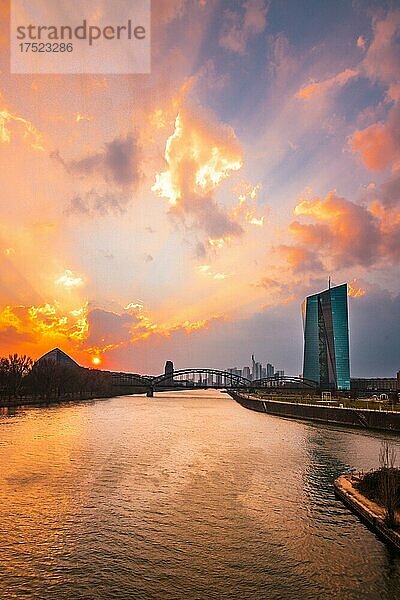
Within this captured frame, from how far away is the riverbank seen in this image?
1905cm

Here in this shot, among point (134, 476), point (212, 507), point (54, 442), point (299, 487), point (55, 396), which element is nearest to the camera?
point (212, 507)

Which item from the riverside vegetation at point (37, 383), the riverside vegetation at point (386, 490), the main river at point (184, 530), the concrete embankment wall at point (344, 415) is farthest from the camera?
the riverside vegetation at point (37, 383)

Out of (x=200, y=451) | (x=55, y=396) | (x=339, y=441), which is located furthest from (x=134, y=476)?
(x=55, y=396)

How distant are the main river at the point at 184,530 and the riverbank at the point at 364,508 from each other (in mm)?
436

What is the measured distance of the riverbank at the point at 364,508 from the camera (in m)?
19.0

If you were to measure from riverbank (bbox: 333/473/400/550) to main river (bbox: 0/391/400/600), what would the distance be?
44 centimetres

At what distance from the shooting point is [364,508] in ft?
73.5

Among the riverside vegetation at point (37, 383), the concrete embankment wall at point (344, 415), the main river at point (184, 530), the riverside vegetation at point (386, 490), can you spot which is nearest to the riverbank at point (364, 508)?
the riverside vegetation at point (386, 490)

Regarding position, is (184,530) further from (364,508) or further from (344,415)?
(344,415)

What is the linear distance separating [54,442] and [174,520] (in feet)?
108

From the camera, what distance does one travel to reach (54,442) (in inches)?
2063

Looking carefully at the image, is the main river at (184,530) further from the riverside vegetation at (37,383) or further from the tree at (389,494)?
→ the riverside vegetation at (37,383)

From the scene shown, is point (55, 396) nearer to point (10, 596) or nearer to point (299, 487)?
point (299, 487)

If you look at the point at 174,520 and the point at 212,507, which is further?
the point at 212,507
